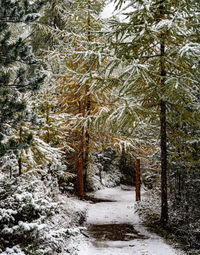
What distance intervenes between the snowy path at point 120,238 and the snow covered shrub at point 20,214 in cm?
172

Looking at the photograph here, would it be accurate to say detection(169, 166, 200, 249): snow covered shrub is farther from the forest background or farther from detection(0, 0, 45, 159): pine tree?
detection(0, 0, 45, 159): pine tree

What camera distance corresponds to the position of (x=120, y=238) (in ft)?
22.4

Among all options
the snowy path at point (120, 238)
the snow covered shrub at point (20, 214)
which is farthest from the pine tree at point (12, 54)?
the snowy path at point (120, 238)

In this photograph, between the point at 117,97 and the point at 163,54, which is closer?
the point at 163,54

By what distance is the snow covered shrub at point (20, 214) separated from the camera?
3.98 meters

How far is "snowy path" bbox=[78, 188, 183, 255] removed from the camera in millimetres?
5781

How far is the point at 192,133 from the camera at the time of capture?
8.94m

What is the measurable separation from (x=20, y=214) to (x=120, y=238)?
3.44m

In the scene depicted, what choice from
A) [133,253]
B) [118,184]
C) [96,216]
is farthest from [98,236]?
[118,184]

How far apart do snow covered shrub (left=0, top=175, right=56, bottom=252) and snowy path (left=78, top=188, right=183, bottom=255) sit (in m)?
1.72

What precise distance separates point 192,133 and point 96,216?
508cm

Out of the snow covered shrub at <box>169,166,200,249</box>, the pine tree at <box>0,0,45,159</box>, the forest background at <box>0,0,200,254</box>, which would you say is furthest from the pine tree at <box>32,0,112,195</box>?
the pine tree at <box>0,0,45,159</box>

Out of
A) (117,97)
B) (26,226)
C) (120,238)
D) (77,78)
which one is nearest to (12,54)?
(26,226)

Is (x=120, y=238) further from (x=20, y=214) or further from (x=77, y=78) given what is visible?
(x=77, y=78)
